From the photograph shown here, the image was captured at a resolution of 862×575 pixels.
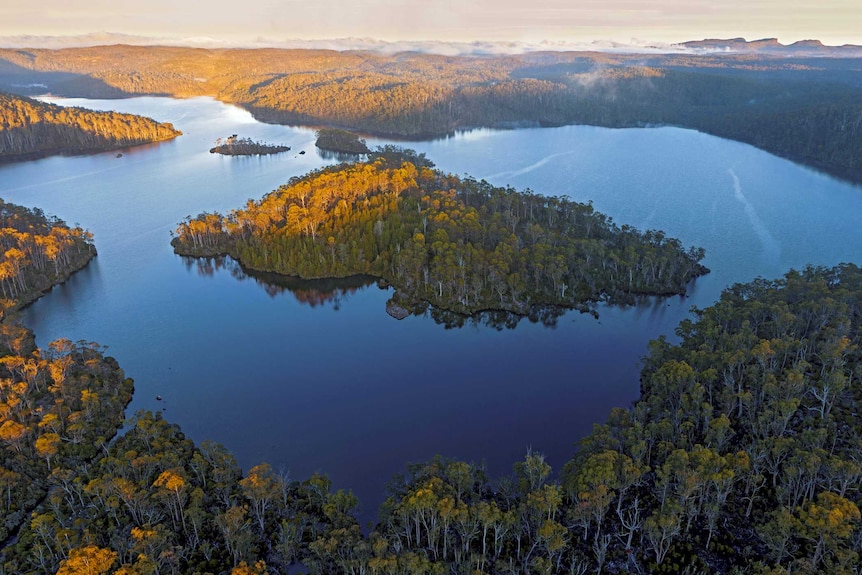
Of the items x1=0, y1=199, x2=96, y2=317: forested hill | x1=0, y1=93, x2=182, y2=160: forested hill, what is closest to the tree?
x1=0, y1=199, x2=96, y2=317: forested hill

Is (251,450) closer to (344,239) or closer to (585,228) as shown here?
(344,239)

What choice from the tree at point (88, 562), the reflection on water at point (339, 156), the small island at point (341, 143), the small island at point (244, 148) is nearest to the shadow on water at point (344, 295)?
the tree at point (88, 562)

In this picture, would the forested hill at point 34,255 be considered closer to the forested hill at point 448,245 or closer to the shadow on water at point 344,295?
the forested hill at point 448,245

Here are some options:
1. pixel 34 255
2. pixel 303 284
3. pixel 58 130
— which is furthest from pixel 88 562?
pixel 58 130

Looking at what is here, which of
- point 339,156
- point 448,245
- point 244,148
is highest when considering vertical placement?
point 244,148

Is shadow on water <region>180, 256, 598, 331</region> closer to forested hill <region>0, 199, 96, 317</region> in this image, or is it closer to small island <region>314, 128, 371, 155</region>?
forested hill <region>0, 199, 96, 317</region>

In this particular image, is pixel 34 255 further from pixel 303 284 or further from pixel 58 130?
pixel 58 130

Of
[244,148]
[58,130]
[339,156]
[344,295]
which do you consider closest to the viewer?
[344,295]
